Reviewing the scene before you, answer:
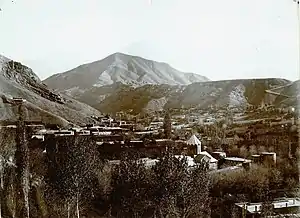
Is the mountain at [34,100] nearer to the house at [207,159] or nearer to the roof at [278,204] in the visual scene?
the house at [207,159]

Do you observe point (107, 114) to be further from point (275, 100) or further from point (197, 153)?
point (275, 100)

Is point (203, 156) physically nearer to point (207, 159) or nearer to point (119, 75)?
point (207, 159)

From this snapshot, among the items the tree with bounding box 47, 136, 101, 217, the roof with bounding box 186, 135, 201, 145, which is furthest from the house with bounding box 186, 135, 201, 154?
the tree with bounding box 47, 136, 101, 217

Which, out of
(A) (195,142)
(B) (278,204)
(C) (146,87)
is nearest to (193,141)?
(A) (195,142)

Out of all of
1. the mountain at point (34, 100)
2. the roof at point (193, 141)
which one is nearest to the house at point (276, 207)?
the roof at point (193, 141)

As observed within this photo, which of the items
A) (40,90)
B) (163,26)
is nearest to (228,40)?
(163,26)
